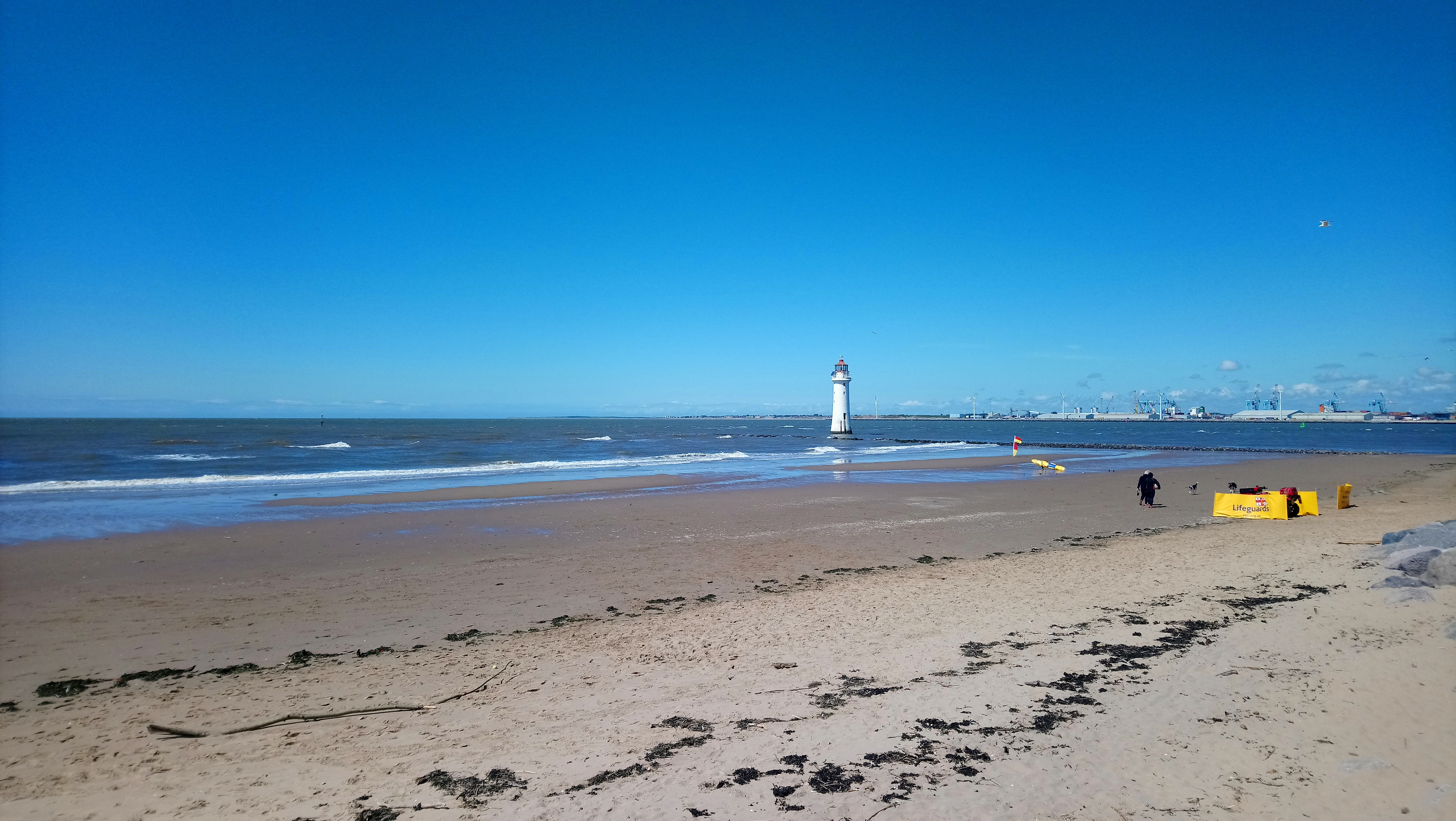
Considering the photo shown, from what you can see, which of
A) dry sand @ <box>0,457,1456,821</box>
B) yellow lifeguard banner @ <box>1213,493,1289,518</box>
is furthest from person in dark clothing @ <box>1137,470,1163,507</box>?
dry sand @ <box>0,457,1456,821</box>

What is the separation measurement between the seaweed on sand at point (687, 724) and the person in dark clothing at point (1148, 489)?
59.2 feet

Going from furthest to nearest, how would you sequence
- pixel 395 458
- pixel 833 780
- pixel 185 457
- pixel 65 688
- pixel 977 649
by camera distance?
pixel 395 458 < pixel 185 457 < pixel 977 649 < pixel 65 688 < pixel 833 780

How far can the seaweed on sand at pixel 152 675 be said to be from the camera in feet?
21.2

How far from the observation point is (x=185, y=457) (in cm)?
3975

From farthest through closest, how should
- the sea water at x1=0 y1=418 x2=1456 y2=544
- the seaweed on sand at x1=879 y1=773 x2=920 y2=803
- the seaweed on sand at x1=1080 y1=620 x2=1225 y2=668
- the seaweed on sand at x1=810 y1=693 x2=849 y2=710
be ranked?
the sea water at x1=0 y1=418 x2=1456 y2=544
the seaweed on sand at x1=1080 y1=620 x2=1225 y2=668
the seaweed on sand at x1=810 y1=693 x2=849 y2=710
the seaweed on sand at x1=879 y1=773 x2=920 y2=803

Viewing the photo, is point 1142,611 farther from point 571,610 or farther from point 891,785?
point 571,610

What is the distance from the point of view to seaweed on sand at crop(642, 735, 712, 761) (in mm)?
4648

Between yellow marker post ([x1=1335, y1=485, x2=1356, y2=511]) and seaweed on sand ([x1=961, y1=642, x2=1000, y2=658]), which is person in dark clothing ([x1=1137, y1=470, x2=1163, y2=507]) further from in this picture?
seaweed on sand ([x1=961, y1=642, x2=1000, y2=658])

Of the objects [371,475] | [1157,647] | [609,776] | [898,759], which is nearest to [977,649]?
[1157,647]

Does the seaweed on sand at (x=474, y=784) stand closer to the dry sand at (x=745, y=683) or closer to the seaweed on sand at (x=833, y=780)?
the dry sand at (x=745, y=683)

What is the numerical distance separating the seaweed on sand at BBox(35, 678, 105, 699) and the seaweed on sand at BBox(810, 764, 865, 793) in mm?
6520

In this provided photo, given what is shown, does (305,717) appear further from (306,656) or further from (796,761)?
(796,761)

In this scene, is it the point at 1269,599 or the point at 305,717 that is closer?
the point at 305,717

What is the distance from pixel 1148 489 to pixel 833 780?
18285mm
